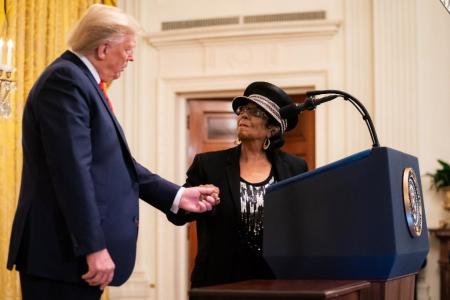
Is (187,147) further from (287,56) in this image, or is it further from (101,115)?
(101,115)

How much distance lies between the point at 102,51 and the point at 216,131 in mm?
4601

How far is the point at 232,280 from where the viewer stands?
2598mm

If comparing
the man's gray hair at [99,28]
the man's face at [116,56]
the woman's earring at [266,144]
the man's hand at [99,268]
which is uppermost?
the man's gray hair at [99,28]

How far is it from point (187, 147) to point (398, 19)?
222 cm

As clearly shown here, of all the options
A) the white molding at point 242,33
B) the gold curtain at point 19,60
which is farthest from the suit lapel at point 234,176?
the white molding at point 242,33

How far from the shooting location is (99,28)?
6.27ft

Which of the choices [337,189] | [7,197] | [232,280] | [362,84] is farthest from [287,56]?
[337,189]

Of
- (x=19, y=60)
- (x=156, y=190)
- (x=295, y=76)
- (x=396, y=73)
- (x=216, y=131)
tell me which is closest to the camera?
(x=156, y=190)

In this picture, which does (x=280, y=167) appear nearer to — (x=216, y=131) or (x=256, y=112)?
(x=256, y=112)

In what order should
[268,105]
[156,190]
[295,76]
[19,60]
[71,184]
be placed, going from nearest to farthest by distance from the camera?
[71,184]
[156,190]
[268,105]
[19,60]
[295,76]

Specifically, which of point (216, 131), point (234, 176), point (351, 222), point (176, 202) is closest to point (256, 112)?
point (234, 176)

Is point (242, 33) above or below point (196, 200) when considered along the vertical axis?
above

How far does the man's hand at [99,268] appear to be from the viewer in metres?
1.71

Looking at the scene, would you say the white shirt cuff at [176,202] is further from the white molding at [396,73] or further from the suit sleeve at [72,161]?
the white molding at [396,73]
